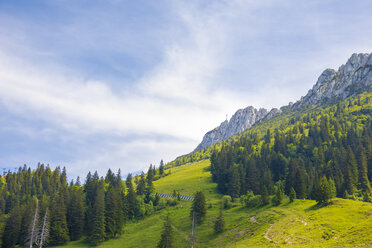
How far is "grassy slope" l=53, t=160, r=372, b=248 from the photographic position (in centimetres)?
6378

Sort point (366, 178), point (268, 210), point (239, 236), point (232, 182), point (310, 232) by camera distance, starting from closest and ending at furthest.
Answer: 1. point (310, 232)
2. point (239, 236)
3. point (268, 210)
4. point (366, 178)
5. point (232, 182)

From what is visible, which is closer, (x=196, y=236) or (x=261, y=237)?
(x=261, y=237)

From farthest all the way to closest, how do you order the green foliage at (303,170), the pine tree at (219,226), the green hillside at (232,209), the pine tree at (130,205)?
the pine tree at (130,205)
the green foliage at (303,170)
the pine tree at (219,226)
the green hillside at (232,209)

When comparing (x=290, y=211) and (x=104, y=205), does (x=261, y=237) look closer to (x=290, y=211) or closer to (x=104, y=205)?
(x=290, y=211)

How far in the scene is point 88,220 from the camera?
391 feet

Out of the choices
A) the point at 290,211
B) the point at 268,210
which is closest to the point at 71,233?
the point at 268,210

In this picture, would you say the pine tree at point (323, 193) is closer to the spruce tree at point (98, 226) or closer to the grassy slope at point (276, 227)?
the grassy slope at point (276, 227)

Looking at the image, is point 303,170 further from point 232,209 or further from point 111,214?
point 111,214

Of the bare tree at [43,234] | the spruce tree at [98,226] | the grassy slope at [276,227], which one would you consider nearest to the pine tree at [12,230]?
the bare tree at [43,234]

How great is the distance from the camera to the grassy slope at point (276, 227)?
63.8m

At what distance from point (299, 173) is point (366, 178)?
4048 centimetres

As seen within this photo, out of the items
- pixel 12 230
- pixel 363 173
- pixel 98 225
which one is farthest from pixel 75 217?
pixel 363 173

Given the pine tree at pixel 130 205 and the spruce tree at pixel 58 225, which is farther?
the pine tree at pixel 130 205

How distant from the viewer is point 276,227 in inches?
3034
